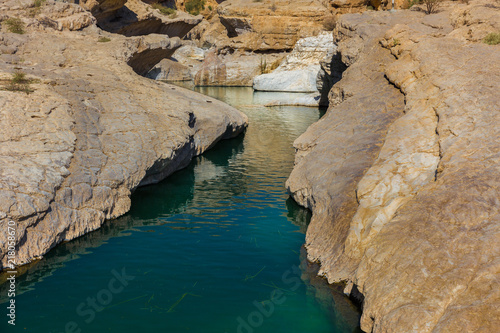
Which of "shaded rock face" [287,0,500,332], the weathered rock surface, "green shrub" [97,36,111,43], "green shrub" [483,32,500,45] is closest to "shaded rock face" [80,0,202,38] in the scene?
the weathered rock surface

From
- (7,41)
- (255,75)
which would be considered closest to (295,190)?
(7,41)

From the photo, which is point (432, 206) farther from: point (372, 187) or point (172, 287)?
point (172, 287)

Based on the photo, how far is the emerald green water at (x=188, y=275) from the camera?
827 cm

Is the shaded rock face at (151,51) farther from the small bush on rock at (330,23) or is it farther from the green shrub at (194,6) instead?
the green shrub at (194,6)

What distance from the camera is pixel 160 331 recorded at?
26.0 ft

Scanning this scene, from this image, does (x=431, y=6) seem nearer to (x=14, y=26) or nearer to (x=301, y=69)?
(x=14, y=26)

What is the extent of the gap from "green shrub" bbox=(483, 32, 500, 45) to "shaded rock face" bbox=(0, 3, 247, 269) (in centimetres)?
1194

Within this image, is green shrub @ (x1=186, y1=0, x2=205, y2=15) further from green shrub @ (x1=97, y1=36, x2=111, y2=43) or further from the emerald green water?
the emerald green water

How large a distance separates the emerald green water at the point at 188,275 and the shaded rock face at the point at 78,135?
0.72 metres

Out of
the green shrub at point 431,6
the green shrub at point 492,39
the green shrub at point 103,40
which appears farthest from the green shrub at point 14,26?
the green shrub at point 431,6

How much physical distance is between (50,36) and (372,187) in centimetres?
1808

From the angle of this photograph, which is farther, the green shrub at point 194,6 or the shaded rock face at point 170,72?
the green shrub at point 194,6

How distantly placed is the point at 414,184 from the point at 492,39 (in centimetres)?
1008

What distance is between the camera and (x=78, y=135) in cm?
1395
